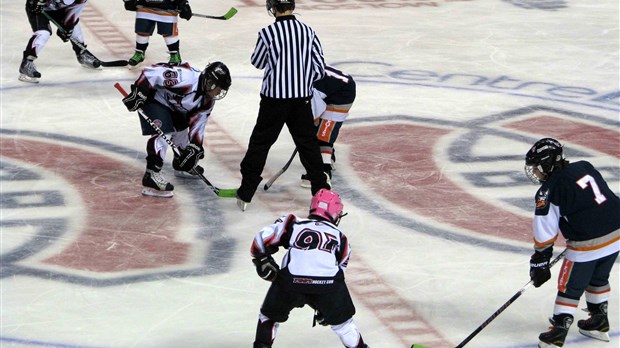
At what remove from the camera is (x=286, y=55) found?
20.5ft

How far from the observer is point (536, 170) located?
485 cm

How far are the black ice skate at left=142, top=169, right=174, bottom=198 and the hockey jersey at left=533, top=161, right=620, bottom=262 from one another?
8.29ft

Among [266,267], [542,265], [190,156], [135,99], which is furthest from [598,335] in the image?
[135,99]

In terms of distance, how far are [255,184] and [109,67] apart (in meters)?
3.23

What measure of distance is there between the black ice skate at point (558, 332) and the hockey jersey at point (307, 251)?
987mm

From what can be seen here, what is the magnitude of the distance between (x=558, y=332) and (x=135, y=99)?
8.77ft

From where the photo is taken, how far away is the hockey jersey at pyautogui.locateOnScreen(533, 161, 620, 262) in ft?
15.7

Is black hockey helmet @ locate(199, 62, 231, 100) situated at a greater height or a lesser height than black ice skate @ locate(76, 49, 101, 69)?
greater

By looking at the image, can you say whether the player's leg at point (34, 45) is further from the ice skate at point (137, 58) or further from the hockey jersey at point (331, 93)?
the hockey jersey at point (331, 93)

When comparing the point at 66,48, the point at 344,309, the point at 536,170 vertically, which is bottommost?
the point at 66,48

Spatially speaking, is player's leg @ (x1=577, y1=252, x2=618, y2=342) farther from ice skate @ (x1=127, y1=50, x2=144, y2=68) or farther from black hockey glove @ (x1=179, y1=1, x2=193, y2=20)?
Answer: ice skate @ (x1=127, y1=50, x2=144, y2=68)

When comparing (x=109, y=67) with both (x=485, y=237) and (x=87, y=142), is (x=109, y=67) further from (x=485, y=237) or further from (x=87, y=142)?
(x=485, y=237)

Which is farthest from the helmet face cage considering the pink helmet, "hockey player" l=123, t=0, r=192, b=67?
"hockey player" l=123, t=0, r=192, b=67

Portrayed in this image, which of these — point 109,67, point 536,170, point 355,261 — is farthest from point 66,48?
point 536,170
